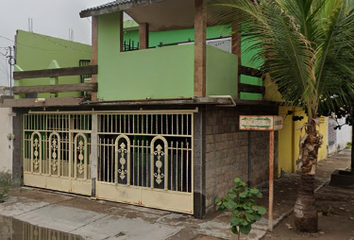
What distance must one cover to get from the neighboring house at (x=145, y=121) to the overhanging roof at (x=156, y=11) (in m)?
0.03

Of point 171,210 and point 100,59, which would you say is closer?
point 171,210

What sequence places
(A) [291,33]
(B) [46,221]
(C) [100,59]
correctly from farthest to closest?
1. (C) [100,59]
2. (B) [46,221]
3. (A) [291,33]

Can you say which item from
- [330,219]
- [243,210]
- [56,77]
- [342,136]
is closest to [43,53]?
[56,77]

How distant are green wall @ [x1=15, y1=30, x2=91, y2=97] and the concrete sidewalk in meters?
3.46

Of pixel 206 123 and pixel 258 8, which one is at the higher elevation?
pixel 258 8

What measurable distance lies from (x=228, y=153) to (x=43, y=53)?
672cm

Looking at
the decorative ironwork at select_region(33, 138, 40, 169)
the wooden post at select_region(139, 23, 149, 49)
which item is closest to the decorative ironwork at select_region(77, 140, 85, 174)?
the decorative ironwork at select_region(33, 138, 40, 169)

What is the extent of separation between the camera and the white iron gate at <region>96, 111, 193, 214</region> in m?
7.24

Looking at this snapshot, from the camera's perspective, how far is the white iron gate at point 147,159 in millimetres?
7238

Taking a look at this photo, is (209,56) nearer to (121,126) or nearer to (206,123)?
(206,123)

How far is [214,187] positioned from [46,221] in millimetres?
3602

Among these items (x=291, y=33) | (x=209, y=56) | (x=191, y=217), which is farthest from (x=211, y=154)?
(x=291, y=33)

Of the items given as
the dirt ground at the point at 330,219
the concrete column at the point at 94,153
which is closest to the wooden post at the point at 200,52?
the dirt ground at the point at 330,219

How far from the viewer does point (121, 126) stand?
8.23 m
